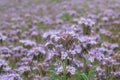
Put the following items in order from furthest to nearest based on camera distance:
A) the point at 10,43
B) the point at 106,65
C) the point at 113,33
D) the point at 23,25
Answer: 1. the point at 23,25
2. the point at 113,33
3. the point at 10,43
4. the point at 106,65

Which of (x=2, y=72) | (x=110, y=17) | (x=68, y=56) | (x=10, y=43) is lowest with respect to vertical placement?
(x=110, y=17)

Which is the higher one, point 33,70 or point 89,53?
point 89,53

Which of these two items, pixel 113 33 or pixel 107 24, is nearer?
pixel 113 33

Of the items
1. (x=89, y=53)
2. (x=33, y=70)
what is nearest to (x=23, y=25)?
(x=33, y=70)

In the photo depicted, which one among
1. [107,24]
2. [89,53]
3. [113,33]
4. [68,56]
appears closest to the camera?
[68,56]

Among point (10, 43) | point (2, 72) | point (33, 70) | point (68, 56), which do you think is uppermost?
point (68, 56)

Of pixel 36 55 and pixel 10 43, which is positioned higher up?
pixel 36 55

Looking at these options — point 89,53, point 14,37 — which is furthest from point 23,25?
point 89,53

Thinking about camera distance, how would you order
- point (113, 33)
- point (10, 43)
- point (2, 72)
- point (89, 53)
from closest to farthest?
point (89, 53) → point (2, 72) → point (10, 43) → point (113, 33)

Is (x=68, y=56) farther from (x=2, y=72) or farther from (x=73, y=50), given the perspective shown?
(x=2, y=72)

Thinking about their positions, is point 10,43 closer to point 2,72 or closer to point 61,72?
point 2,72
